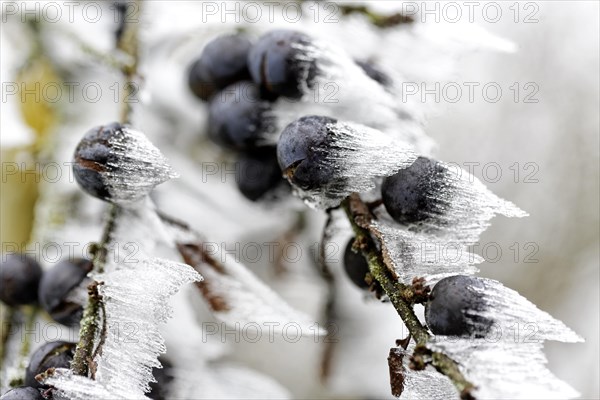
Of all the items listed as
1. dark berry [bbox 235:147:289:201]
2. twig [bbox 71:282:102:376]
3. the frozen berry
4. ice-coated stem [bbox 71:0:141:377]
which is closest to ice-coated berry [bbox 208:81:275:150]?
dark berry [bbox 235:147:289:201]

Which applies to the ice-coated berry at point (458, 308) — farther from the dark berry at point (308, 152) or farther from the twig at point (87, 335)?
the twig at point (87, 335)

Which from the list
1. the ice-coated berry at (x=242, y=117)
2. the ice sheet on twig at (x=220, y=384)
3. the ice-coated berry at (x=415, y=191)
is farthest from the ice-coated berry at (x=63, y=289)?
the ice-coated berry at (x=415, y=191)

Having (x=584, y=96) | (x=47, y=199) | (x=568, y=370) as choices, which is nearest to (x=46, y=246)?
(x=47, y=199)

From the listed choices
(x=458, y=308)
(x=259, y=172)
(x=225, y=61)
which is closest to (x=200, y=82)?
(x=225, y=61)

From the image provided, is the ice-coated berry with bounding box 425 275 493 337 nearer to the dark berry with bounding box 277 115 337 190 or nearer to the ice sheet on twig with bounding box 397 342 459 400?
the ice sheet on twig with bounding box 397 342 459 400

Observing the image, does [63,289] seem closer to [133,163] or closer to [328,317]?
[133,163]

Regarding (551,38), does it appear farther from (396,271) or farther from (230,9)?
(396,271)
